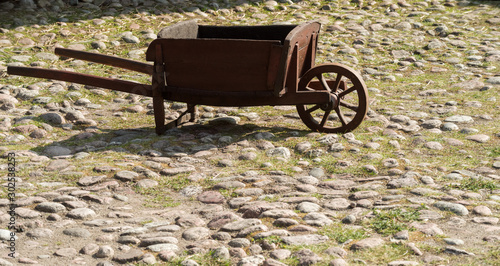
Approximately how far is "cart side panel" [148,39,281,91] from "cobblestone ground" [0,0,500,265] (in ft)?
1.60

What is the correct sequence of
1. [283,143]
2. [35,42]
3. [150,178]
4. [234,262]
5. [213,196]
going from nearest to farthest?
[234,262] → [213,196] → [150,178] → [283,143] → [35,42]

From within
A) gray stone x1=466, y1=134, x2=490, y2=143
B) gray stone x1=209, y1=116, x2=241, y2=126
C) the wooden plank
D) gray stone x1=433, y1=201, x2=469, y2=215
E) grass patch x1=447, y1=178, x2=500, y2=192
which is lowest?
gray stone x1=209, y1=116, x2=241, y2=126

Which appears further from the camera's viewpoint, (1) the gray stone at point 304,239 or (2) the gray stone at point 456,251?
(1) the gray stone at point 304,239

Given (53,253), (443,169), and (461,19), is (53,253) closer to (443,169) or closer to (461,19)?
(443,169)

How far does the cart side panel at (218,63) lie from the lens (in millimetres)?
5668

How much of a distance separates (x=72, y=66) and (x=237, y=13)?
3.16m

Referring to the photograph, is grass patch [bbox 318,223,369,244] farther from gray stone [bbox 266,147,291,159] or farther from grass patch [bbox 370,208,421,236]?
gray stone [bbox 266,147,291,159]

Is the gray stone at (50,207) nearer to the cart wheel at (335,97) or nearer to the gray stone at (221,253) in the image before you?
the gray stone at (221,253)

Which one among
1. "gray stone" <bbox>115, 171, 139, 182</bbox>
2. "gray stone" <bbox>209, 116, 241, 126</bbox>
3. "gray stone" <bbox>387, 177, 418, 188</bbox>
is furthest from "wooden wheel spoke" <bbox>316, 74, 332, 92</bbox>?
"gray stone" <bbox>115, 171, 139, 182</bbox>

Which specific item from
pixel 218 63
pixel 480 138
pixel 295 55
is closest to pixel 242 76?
pixel 218 63

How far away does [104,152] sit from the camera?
217 inches

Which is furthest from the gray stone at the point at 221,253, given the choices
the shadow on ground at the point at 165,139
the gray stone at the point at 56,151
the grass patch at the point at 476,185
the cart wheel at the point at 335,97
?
the cart wheel at the point at 335,97

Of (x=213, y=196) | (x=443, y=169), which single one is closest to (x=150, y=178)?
(x=213, y=196)

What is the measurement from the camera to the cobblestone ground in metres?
3.70
